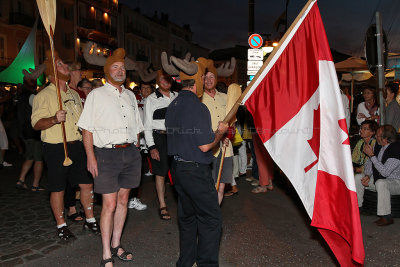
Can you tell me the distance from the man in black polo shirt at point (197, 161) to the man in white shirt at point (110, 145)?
25.5 inches

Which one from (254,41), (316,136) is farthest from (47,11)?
(254,41)

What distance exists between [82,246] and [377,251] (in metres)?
3.63

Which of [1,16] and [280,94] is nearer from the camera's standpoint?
[280,94]

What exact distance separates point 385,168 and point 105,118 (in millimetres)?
4107

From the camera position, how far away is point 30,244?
4523 millimetres

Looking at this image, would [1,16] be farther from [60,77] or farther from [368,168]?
[368,168]

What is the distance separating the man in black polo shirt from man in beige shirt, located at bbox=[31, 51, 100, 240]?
176 cm

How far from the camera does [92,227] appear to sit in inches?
195

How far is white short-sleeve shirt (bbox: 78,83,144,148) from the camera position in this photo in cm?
379

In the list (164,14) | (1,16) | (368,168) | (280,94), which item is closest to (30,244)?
(280,94)

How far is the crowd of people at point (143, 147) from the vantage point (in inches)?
135

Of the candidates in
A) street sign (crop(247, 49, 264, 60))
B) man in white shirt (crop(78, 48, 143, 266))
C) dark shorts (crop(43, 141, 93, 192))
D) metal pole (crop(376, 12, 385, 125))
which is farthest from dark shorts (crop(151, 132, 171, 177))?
street sign (crop(247, 49, 264, 60))

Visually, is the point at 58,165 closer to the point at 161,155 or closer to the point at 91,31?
the point at 161,155

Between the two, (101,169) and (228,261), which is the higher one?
(101,169)
